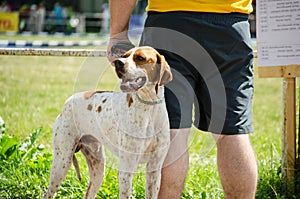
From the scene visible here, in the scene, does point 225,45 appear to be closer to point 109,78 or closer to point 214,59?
point 214,59

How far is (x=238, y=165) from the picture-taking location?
3.12m

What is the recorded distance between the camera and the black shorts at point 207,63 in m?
2.97

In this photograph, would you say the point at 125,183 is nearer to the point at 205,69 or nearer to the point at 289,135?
the point at 205,69

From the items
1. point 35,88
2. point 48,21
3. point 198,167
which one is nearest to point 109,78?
point 35,88

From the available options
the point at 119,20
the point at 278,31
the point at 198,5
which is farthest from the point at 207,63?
the point at 278,31

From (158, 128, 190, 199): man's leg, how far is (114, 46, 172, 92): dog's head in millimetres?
365

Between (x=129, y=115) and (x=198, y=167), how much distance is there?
2022 mm

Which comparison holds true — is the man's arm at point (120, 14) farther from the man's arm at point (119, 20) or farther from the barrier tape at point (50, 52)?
the barrier tape at point (50, 52)

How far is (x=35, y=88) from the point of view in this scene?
10109 millimetres

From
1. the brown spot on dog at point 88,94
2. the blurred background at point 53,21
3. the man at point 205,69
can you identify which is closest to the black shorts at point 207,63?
the man at point 205,69

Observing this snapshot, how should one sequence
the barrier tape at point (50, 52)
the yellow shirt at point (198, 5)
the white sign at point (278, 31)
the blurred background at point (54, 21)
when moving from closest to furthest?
1. the yellow shirt at point (198, 5)
2. the white sign at point (278, 31)
3. the barrier tape at point (50, 52)
4. the blurred background at point (54, 21)

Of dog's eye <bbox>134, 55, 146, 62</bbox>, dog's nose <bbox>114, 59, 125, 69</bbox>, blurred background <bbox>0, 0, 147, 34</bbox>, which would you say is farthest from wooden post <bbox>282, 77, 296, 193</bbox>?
blurred background <bbox>0, 0, 147, 34</bbox>

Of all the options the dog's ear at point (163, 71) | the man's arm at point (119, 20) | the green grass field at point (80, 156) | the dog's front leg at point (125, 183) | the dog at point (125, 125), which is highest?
the man's arm at point (119, 20)

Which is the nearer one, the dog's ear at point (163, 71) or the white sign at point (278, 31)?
the dog's ear at point (163, 71)
